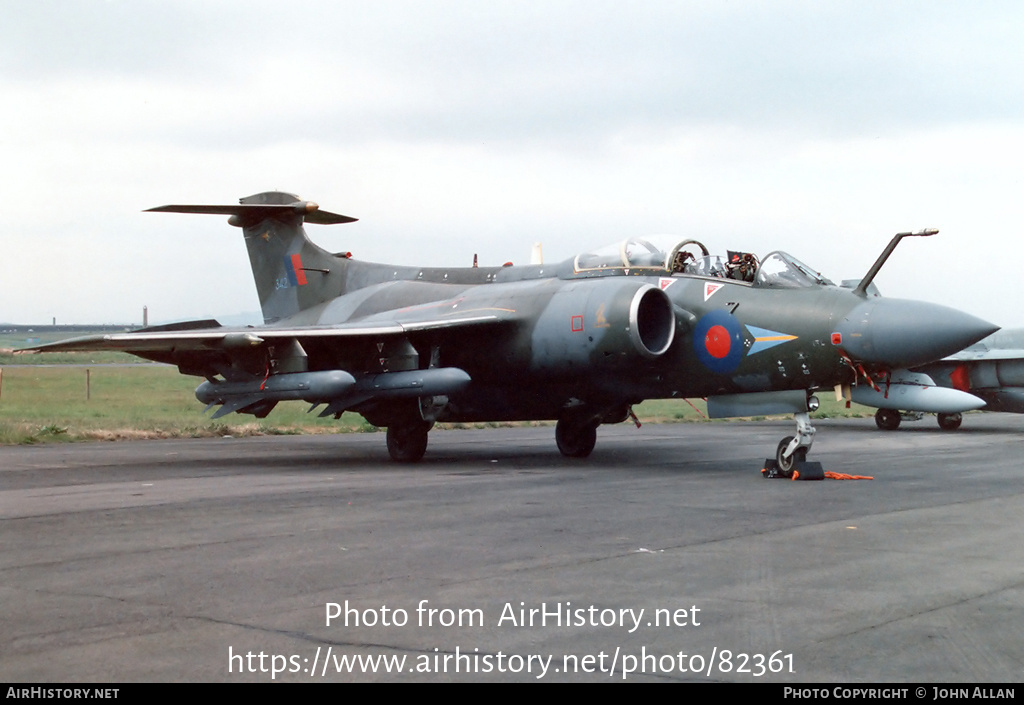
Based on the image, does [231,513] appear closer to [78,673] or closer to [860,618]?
[78,673]

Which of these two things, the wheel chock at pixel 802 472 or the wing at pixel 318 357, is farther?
the wing at pixel 318 357

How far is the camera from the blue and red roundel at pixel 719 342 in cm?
1291

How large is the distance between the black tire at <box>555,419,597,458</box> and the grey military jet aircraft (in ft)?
0.07

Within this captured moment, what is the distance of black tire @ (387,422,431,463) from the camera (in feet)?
50.2

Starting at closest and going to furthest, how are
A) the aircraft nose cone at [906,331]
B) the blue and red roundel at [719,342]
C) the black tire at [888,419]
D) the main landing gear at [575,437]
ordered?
the aircraft nose cone at [906,331], the blue and red roundel at [719,342], the main landing gear at [575,437], the black tire at [888,419]

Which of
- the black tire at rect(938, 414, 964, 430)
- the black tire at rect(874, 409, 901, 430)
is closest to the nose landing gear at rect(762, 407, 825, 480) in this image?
the black tire at rect(874, 409, 901, 430)

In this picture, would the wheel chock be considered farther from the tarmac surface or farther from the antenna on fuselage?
the antenna on fuselage

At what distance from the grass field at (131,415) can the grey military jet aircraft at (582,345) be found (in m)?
4.93

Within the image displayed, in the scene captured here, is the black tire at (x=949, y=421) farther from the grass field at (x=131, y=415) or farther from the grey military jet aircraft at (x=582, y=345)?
the grey military jet aircraft at (x=582, y=345)

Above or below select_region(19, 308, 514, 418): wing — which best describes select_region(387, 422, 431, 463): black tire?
below

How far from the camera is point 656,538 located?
25.3ft

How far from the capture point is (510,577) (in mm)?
6164

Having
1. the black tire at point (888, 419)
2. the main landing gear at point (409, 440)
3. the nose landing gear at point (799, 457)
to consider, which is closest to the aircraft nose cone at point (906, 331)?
the nose landing gear at point (799, 457)

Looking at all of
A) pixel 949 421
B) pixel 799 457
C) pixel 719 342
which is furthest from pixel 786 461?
pixel 949 421
